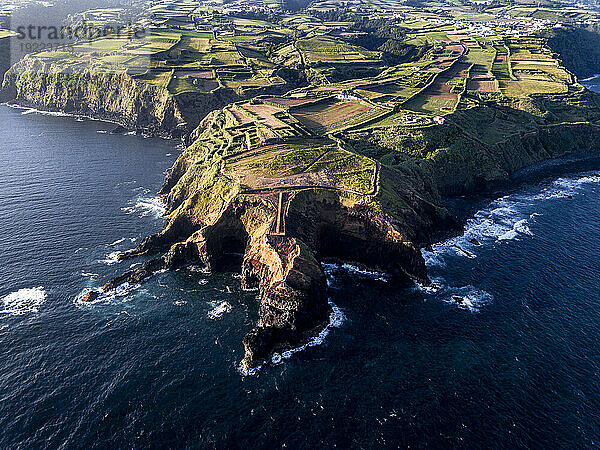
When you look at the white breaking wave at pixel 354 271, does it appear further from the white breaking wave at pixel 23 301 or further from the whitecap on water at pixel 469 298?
the white breaking wave at pixel 23 301

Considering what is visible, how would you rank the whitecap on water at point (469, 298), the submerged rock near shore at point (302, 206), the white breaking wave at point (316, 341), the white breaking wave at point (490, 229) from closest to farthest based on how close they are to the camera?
the white breaking wave at point (316, 341) < the submerged rock near shore at point (302, 206) < the whitecap on water at point (469, 298) < the white breaking wave at point (490, 229)

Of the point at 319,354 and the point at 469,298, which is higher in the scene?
the point at 469,298

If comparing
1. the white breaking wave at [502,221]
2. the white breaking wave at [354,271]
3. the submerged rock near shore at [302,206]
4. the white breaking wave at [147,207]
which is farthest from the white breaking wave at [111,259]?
the white breaking wave at [502,221]

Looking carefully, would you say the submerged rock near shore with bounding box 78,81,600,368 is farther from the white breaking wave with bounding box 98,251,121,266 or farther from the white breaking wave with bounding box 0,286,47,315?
the white breaking wave with bounding box 0,286,47,315

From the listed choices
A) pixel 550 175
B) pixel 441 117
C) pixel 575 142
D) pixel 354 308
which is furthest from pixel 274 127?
pixel 575 142

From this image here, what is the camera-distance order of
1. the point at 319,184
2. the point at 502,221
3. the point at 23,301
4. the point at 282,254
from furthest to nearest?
the point at 502,221
the point at 319,184
the point at 23,301
the point at 282,254

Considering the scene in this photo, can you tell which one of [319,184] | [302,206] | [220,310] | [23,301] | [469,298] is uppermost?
[319,184]

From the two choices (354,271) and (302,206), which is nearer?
(354,271)

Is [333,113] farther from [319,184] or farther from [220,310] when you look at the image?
[220,310]

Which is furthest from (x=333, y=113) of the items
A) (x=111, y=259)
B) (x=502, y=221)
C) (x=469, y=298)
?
(x=111, y=259)
